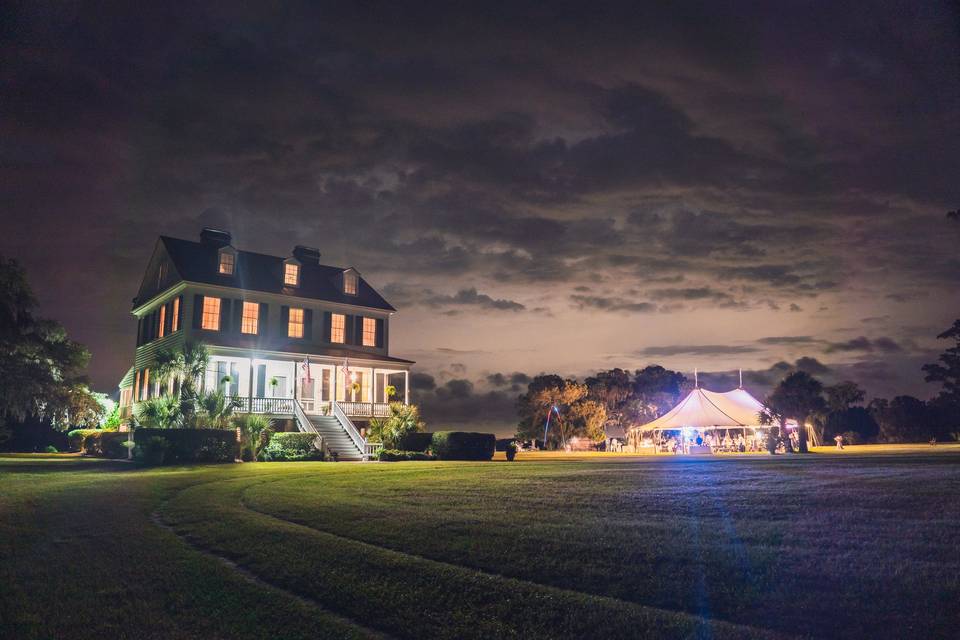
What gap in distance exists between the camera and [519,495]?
41.8 ft

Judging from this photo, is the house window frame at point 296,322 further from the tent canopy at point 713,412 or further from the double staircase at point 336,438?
the tent canopy at point 713,412

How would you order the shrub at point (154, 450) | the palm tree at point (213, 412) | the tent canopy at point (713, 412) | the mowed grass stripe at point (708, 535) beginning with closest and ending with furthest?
the mowed grass stripe at point (708, 535) < the shrub at point (154, 450) < the palm tree at point (213, 412) < the tent canopy at point (713, 412)

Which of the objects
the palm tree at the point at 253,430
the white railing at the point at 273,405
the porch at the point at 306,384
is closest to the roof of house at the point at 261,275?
the porch at the point at 306,384

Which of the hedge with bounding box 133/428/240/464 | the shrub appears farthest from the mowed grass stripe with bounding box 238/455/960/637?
the hedge with bounding box 133/428/240/464

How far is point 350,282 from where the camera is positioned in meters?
38.8

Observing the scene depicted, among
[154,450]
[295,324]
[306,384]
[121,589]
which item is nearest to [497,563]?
[121,589]

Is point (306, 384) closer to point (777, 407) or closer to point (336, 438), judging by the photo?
point (336, 438)

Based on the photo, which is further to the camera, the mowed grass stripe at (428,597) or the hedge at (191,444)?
the hedge at (191,444)

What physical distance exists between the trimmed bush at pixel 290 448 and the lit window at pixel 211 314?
8695 millimetres

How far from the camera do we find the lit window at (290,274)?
36594mm

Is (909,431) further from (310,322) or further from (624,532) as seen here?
(624,532)

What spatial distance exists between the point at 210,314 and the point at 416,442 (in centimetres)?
1213

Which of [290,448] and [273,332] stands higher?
[273,332]

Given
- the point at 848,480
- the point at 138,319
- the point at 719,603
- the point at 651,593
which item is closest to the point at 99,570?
the point at 651,593
